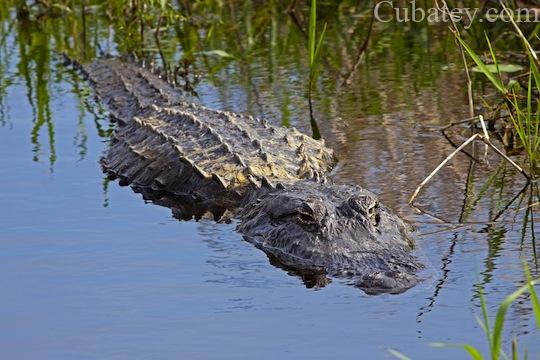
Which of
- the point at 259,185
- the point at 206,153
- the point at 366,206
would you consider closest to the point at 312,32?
the point at 206,153

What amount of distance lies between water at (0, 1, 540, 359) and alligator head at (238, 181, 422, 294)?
0.12 m

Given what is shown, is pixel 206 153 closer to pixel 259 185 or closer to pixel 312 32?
pixel 259 185

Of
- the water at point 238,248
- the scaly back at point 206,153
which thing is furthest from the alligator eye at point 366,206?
the scaly back at point 206,153

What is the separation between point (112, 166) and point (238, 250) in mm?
2164

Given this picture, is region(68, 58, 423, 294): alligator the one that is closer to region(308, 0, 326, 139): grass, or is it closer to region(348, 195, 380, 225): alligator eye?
region(348, 195, 380, 225): alligator eye

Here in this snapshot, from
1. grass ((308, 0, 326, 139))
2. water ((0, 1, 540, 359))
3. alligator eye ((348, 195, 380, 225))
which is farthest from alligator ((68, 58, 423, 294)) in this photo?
A: grass ((308, 0, 326, 139))

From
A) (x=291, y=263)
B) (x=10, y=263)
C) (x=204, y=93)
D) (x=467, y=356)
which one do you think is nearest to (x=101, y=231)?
(x=10, y=263)

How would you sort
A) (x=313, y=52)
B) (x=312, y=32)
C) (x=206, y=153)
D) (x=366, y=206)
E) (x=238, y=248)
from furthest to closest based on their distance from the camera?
(x=313, y=52) < (x=312, y=32) < (x=206, y=153) < (x=238, y=248) < (x=366, y=206)

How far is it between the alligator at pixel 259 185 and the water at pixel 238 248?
141 mm

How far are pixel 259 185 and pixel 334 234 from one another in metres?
1.16

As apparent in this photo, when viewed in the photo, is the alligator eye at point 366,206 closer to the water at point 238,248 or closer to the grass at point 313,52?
the water at point 238,248

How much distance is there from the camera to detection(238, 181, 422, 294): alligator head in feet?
18.0

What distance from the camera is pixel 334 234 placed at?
5883 mm

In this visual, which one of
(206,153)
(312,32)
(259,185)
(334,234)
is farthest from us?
(312,32)
